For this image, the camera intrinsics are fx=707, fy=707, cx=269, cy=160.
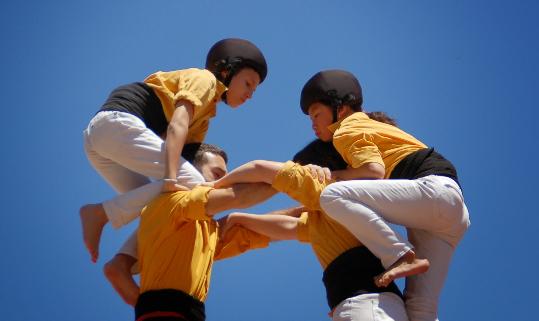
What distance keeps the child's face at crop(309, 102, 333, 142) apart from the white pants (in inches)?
36.7

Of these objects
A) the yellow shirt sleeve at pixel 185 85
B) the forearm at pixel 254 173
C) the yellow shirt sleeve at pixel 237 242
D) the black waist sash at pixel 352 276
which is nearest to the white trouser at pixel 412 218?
the black waist sash at pixel 352 276

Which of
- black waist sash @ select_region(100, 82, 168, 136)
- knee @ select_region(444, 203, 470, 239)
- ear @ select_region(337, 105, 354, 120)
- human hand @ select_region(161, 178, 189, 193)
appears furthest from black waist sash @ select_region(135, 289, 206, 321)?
ear @ select_region(337, 105, 354, 120)

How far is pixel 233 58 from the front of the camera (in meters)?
5.20

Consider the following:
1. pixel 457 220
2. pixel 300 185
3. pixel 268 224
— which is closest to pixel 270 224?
pixel 268 224

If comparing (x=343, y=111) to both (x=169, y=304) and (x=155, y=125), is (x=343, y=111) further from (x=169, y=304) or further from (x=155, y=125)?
(x=169, y=304)

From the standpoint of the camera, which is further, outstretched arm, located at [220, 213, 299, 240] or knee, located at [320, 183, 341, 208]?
outstretched arm, located at [220, 213, 299, 240]

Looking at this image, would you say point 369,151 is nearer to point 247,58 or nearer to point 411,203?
point 411,203

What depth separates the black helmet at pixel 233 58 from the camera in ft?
17.0

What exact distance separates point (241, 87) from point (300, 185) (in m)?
1.37

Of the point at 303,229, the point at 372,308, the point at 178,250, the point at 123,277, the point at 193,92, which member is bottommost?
the point at 372,308

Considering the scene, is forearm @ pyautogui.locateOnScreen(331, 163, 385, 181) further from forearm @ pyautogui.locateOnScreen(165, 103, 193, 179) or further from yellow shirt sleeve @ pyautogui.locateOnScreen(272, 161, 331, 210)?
forearm @ pyautogui.locateOnScreen(165, 103, 193, 179)

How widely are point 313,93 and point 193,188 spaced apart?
1.17 meters

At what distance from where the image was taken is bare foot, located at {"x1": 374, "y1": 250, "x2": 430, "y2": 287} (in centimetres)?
363

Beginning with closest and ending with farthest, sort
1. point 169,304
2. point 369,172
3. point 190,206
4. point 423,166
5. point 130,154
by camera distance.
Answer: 1. point 169,304
2. point 190,206
3. point 369,172
4. point 423,166
5. point 130,154
